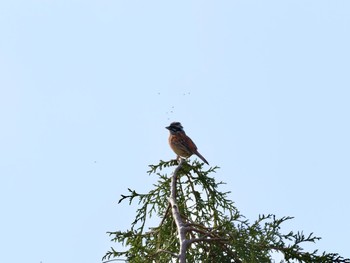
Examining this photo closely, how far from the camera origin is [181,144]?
14352 millimetres

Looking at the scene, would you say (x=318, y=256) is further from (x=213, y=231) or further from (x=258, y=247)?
(x=213, y=231)

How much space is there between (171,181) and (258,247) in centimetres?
209

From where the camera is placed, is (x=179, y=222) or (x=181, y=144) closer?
(x=179, y=222)

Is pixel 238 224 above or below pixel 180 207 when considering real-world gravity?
below

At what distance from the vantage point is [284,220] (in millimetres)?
9328

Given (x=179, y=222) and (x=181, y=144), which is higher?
(x=181, y=144)

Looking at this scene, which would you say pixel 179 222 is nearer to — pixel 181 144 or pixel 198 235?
pixel 198 235

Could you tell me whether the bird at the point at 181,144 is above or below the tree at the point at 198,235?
above

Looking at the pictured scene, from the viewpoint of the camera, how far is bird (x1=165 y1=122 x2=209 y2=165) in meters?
14.3

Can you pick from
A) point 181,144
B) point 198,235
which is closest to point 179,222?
point 198,235

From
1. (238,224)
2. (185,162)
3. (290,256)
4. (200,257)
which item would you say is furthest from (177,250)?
(185,162)

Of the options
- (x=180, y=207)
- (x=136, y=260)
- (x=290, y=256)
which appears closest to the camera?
(x=136, y=260)

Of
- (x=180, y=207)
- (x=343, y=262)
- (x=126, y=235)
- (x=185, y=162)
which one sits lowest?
(x=343, y=262)

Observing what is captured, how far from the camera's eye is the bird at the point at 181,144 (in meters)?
14.3
